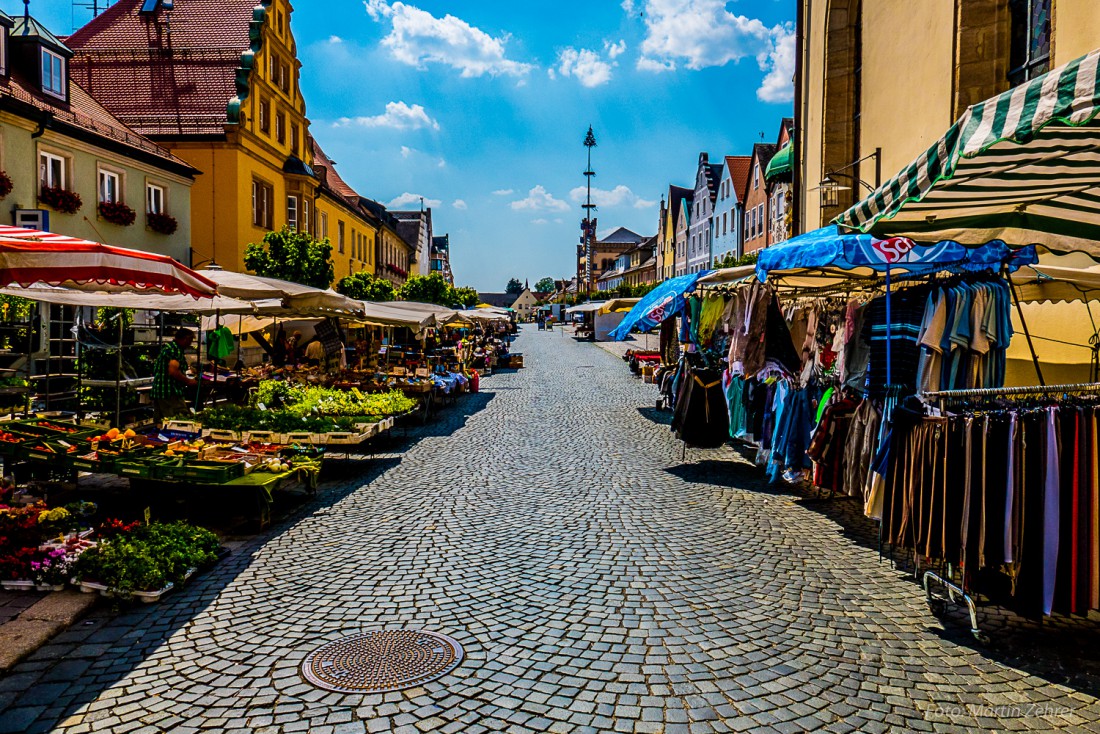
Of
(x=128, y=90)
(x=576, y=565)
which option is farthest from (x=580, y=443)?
(x=128, y=90)

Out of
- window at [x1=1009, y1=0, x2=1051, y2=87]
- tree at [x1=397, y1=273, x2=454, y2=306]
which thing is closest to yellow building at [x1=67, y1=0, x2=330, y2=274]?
tree at [x1=397, y1=273, x2=454, y2=306]

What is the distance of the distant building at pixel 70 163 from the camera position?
656 inches

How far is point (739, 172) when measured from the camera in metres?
53.2

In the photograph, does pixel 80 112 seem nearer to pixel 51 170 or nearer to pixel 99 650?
pixel 51 170

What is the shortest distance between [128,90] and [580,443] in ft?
81.1

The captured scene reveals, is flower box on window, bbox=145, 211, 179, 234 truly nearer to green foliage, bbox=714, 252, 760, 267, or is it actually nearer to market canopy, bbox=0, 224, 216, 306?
green foliage, bbox=714, 252, 760, 267

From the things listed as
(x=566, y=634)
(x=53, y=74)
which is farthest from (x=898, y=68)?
(x=53, y=74)

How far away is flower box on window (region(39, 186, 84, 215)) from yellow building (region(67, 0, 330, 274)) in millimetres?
6174

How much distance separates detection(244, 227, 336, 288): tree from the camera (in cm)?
2403

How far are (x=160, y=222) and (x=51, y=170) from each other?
3928 mm

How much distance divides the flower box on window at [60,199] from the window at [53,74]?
133 inches

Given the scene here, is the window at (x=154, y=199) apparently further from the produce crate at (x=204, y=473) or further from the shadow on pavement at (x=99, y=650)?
the shadow on pavement at (x=99, y=650)

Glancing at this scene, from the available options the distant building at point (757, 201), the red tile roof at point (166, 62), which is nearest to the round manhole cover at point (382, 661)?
the red tile roof at point (166, 62)

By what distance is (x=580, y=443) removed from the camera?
12.4 m
